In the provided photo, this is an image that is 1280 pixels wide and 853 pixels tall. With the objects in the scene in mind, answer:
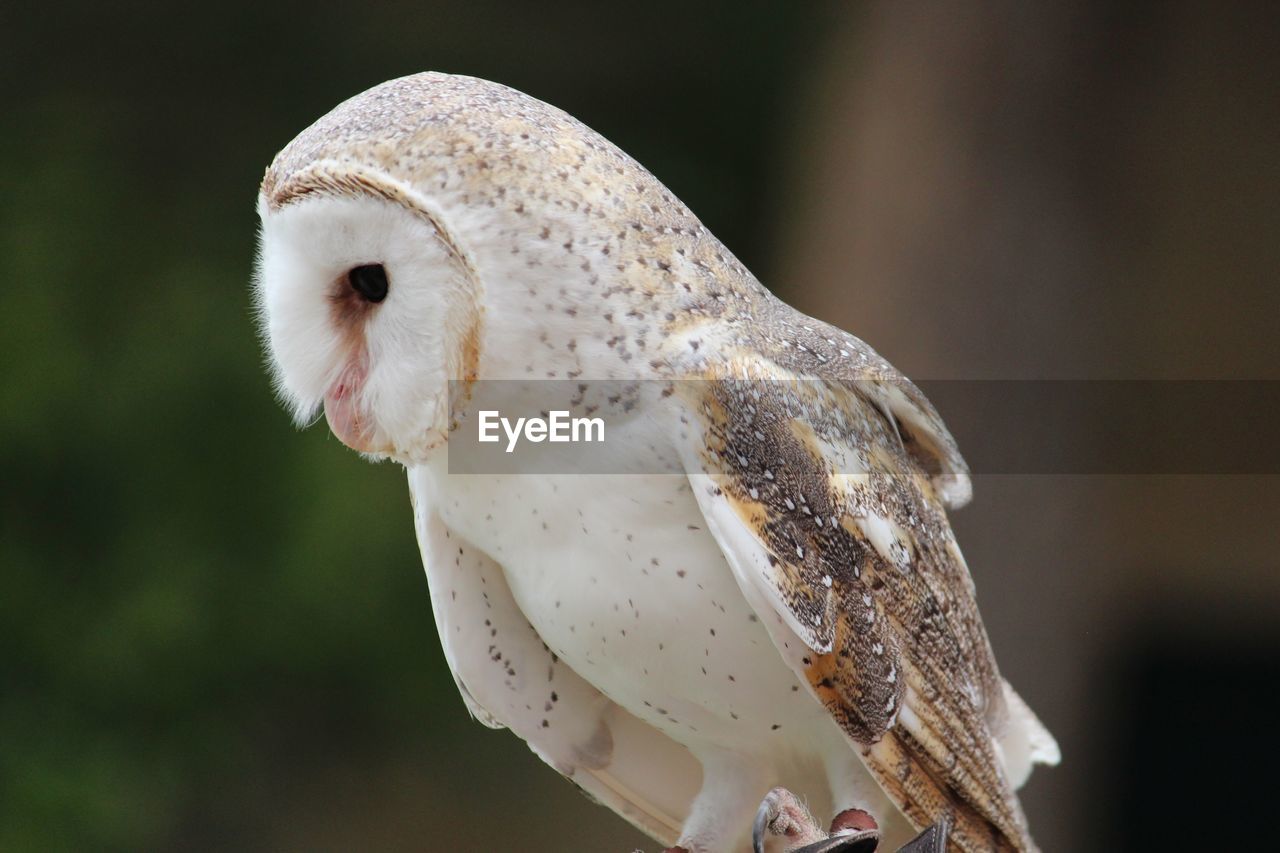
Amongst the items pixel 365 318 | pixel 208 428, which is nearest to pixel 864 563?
pixel 365 318

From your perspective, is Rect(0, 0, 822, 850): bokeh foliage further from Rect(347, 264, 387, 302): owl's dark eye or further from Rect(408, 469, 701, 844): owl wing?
Rect(347, 264, 387, 302): owl's dark eye

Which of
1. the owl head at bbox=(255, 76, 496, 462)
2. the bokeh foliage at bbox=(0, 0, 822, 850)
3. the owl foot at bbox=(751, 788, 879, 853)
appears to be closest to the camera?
the owl head at bbox=(255, 76, 496, 462)

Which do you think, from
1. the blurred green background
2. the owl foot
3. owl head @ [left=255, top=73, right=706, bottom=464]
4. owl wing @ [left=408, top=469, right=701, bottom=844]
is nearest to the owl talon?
the owl foot

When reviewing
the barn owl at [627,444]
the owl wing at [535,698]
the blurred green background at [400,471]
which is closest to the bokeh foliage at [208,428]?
the blurred green background at [400,471]

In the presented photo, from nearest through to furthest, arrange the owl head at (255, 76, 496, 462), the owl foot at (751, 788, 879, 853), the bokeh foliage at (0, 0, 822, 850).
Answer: the owl head at (255, 76, 496, 462) → the owl foot at (751, 788, 879, 853) → the bokeh foliage at (0, 0, 822, 850)

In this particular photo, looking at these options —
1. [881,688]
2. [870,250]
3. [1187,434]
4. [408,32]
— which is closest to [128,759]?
[408,32]

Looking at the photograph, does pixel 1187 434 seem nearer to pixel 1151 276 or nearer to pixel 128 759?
pixel 1151 276
